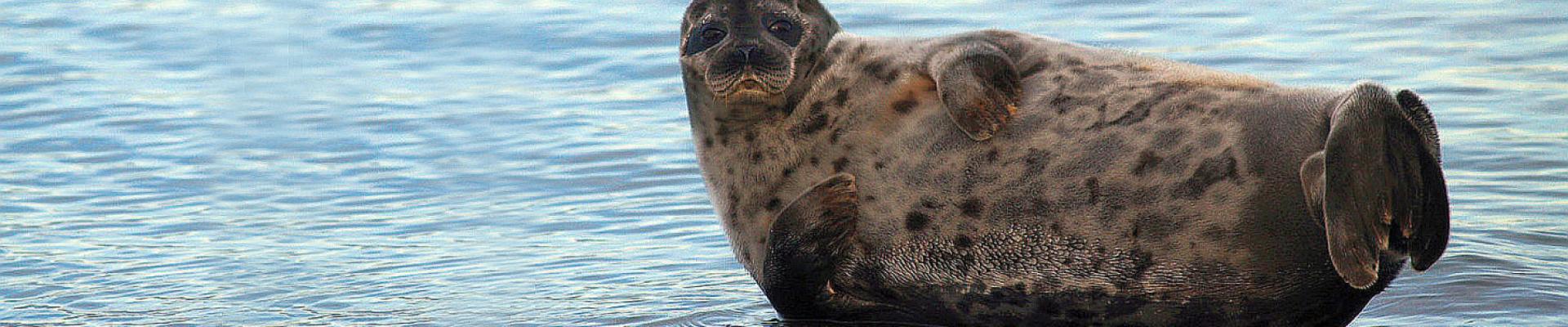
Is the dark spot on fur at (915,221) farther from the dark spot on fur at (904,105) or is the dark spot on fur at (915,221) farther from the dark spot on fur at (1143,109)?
the dark spot on fur at (1143,109)

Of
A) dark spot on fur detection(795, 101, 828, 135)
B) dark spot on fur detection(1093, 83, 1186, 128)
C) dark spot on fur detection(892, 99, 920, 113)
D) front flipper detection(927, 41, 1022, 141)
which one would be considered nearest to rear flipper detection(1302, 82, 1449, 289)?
dark spot on fur detection(1093, 83, 1186, 128)

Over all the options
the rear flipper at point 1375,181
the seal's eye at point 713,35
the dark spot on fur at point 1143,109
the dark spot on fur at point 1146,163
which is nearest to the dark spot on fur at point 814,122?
the seal's eye at point 713,35

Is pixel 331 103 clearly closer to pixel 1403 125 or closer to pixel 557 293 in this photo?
pixel 557 293

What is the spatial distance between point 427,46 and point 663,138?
3.60 meters

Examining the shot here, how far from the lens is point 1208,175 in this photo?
426 centimetres

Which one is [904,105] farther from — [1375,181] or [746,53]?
[1375,181]

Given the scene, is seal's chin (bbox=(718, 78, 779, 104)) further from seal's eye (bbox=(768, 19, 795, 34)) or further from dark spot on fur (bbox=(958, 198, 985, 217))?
dark spot on fur (bbox=(958, 198, 985, 217))

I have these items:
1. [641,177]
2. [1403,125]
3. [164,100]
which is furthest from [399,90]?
[1403,125]

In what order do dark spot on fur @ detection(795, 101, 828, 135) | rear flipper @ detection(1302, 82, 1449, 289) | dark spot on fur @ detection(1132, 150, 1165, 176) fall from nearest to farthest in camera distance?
1. rear flipper @ detection(1302, 82, 1449, 289)
2. dark spot on fur @ detection(1132, 150, 1165, 176)
3. dark spot on fur @ detection(795, 101, 828, 135)

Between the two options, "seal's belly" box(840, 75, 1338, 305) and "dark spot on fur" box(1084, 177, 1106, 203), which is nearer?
"seal's belly" box(840, 75, 1338, 305)

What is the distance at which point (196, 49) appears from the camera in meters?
11.7

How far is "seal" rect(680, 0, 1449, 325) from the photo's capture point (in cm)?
405

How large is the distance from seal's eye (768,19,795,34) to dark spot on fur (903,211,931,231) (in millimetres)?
511

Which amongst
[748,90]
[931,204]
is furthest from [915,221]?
[748,90]
